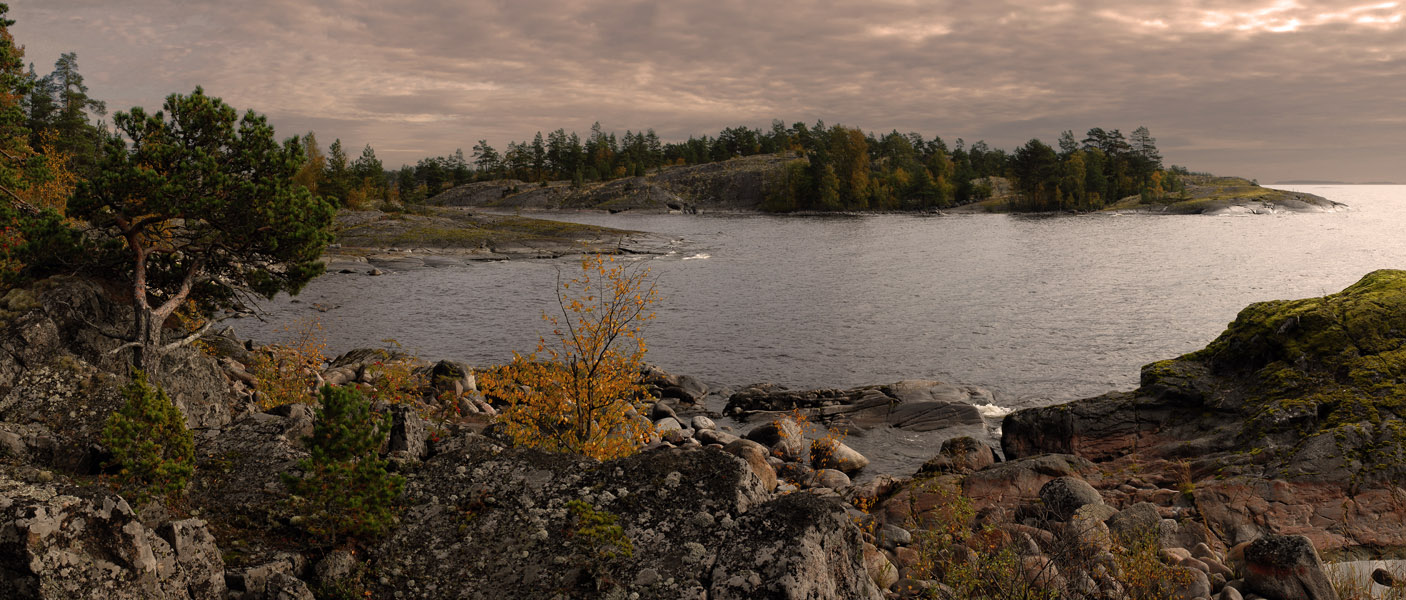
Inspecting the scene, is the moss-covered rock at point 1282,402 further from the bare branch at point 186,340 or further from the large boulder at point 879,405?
the bare branch at point 186,340

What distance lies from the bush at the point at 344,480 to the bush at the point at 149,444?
4.99 ft

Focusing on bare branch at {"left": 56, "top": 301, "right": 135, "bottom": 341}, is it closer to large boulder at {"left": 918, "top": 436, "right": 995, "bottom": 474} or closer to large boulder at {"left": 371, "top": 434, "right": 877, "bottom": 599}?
large boulder at {"left": 371, "top": 434, "right": 877, "bottom": 599}

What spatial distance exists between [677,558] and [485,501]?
2.59 meters

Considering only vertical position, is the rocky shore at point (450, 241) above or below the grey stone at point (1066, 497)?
above

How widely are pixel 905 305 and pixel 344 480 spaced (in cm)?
4574

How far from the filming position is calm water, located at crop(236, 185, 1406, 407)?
3462cm

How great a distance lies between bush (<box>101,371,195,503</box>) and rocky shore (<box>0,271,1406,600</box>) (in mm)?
376

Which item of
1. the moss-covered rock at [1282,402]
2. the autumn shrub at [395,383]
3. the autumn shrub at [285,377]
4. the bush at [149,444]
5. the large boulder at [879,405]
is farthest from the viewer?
the large boulder at [879,405]

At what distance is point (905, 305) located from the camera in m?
50.2

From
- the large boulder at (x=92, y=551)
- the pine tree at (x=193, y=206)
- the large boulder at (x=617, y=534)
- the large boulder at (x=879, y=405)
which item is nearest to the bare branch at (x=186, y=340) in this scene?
the pine tree at (x=193, y=206)

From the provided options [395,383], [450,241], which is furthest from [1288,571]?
[450,241]

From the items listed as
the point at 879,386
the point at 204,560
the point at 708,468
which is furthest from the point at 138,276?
the point at 879,386

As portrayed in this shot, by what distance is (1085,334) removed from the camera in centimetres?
4009

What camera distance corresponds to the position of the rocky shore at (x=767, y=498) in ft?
23.9
